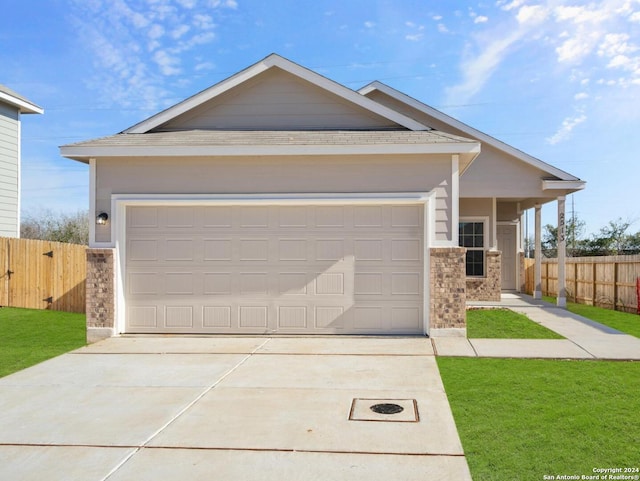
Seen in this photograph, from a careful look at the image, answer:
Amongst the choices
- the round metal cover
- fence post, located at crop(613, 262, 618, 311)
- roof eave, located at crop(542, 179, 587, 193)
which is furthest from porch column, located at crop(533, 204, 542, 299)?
the round metal cover

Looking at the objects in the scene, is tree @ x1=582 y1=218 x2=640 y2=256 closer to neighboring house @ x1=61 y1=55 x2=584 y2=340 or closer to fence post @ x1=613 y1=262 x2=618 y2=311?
fence post @ x1=613 y1=262 x2=618 y2=311

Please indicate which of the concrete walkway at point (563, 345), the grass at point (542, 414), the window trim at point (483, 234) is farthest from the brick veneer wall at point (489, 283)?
the grass at point (542, 414)

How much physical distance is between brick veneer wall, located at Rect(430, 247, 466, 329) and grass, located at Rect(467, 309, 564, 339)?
64 cm

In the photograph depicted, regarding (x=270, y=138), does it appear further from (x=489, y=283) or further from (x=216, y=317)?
(x=489, y=283)

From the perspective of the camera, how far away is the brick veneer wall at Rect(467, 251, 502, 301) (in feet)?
51.3

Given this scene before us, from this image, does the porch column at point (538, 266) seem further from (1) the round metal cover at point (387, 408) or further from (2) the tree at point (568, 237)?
(2) the tree at point (568, 237)

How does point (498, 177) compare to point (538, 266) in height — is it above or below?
above

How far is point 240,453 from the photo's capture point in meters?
4.47

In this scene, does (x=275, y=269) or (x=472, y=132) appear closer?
(x=275, y=269)

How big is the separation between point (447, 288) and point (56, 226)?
90.6ft

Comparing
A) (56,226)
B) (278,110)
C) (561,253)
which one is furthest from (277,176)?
(56,226)

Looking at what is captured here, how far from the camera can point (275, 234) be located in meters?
9.84

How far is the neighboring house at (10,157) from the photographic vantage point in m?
16.7

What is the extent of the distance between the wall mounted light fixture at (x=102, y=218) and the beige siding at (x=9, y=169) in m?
8.73
